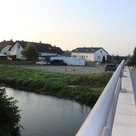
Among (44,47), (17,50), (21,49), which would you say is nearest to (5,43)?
(17,50)

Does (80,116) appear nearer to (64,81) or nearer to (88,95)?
(88,95)

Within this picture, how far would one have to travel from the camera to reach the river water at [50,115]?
16.1m

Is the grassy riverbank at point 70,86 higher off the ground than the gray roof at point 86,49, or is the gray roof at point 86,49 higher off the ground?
the gray roof at point 86,49

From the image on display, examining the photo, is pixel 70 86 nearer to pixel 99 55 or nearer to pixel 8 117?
pixel 8 117

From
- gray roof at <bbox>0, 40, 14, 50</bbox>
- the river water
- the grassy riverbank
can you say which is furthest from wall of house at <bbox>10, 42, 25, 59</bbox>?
the river water

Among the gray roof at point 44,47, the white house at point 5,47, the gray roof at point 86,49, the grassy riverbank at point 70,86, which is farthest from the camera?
the gray roof at point 86,49

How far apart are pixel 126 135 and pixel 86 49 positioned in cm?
10171

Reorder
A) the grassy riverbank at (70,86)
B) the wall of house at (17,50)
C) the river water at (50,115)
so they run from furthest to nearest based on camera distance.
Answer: the wall of house at (17,50) → the grassy riverbank at (70,86) → the river water at (50,115)

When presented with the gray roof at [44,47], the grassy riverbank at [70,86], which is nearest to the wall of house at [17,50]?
the gray roof at [44,47]

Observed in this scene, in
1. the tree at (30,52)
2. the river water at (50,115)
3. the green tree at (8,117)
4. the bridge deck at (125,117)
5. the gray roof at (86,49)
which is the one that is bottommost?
the river water at (50,115)

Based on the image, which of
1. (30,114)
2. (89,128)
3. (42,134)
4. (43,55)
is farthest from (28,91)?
(43,55)

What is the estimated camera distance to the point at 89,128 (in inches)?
63.8

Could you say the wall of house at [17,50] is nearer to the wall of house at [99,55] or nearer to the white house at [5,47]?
the white house at [5,47]

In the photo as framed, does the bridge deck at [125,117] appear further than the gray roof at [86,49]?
No
